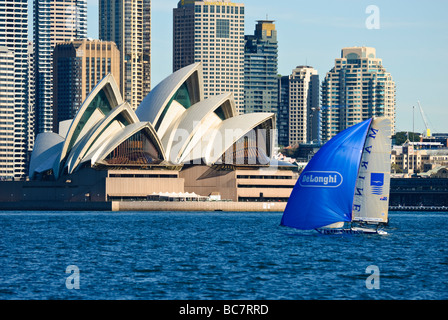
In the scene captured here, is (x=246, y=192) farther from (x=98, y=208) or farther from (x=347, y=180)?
(x=347, y=180)

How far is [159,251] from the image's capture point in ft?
183

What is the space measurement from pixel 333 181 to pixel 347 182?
77 cm

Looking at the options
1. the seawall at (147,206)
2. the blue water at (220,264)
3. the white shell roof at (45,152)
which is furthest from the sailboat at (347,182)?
the white shell roof at (45,152)

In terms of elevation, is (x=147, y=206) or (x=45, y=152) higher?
(x=45, y=152)

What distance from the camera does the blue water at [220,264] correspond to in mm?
38000

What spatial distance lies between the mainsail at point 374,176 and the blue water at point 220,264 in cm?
208

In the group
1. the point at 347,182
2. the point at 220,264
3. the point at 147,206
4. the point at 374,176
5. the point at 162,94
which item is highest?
the point at 162,94

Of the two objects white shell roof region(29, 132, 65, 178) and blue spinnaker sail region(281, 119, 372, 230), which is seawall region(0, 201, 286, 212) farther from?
blue spinnaker sail region(281, 119, 372, 230)

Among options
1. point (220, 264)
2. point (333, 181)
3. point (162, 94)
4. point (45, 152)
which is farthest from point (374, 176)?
point (45, 152)

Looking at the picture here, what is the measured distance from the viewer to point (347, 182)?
55.7m

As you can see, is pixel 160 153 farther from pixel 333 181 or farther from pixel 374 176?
pixel 333 181

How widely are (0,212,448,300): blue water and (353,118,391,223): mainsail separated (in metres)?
2.08
